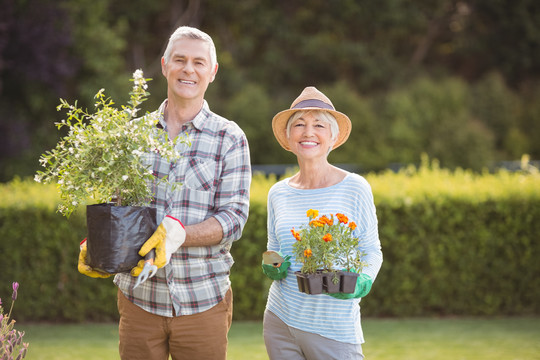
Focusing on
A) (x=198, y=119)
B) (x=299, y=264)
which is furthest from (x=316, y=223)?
(x=198, y=119)

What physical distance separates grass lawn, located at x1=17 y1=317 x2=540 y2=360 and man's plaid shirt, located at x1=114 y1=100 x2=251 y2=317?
9.90 feet

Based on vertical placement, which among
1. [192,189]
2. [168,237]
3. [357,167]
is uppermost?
[357,167]

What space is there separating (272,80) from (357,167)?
25.5ft

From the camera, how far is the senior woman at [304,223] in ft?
8.36

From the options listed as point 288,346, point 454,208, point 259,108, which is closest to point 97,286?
point 454,208

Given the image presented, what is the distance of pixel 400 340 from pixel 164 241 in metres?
4.24

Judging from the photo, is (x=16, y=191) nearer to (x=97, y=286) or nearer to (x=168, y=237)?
(x=97, y=286)

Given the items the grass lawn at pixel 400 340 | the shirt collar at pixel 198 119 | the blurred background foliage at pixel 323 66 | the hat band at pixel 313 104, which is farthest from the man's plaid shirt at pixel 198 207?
the blurred background foliage at pixel 323 66

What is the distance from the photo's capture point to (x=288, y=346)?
103 inches

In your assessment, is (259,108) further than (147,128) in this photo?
Yes

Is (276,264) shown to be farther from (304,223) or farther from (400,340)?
(400,340)

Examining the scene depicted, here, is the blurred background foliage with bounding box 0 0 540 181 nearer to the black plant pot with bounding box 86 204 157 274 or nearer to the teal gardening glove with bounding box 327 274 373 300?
the black plant pot with bounding box 86 204 157 274

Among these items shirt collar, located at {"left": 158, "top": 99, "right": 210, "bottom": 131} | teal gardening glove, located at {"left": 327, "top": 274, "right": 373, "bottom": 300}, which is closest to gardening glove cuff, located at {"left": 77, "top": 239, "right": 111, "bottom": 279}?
shirt collar, located at {"left": 158, "top": 99, "right": 210, "bottom": 131}

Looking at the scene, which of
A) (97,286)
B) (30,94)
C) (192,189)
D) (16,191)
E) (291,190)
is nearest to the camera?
(192,189)
